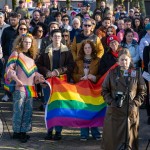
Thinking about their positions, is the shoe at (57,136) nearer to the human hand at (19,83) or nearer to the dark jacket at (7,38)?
the human hand at (19,83)

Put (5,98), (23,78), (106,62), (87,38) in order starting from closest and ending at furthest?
1. (23,78)
2. (106,62)
3. (87,38)
4. (5,98)

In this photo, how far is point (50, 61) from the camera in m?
8.84

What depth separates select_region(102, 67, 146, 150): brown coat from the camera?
24.2 feet

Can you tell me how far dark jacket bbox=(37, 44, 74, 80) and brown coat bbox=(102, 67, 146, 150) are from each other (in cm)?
150

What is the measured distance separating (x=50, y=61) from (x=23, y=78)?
633 millimetres

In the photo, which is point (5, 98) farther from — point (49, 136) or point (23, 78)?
point (23, 78)

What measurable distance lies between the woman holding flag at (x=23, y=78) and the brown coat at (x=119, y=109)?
65.3 inches

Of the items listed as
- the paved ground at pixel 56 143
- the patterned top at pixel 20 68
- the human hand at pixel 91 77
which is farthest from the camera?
the human hand at pixel 91 77

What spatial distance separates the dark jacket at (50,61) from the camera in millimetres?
8820

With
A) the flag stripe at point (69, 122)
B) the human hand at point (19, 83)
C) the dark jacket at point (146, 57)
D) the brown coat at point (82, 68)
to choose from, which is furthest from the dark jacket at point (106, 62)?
the human hand at point (19, 83)

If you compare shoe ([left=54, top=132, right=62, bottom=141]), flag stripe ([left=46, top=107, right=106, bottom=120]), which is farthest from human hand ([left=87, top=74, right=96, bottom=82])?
shoe ([left=54, top=132, right=62, bottom=141])

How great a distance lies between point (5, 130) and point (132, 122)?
115 inches

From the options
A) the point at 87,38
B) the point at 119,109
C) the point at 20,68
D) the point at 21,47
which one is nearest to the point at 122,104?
the point at 119,109

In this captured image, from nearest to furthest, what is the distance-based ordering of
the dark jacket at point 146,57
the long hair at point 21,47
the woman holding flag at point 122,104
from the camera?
the woman holding flag at point 122,104
the long hair at point 21,47
the dark jacket at point 146,57
